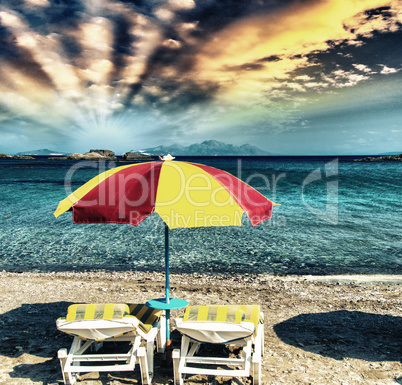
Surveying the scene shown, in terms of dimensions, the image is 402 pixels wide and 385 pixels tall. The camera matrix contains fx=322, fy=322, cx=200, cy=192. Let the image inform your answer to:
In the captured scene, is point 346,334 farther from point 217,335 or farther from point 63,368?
point 63,368

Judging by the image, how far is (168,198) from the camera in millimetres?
3900

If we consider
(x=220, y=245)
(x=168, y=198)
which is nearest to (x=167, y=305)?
(x=168, y=198)

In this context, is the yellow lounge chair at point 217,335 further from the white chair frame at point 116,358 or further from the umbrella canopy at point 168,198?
the umbrella canopy at point 168,198

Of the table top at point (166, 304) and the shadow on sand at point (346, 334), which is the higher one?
the table top at point (166, 304)

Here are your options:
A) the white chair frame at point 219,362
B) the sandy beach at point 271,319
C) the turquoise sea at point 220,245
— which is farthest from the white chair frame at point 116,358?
the turquoise sea at point 220,245

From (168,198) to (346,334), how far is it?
5000 mm

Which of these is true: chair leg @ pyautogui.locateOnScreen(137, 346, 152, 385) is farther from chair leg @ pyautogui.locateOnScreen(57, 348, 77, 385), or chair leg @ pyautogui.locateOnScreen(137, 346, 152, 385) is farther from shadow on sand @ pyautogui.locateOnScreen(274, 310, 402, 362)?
shadow on sand @ pyautogui.locateOnScreen(274, 310, 402, 362)

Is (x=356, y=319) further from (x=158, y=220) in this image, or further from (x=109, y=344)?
(x=158, y=220)

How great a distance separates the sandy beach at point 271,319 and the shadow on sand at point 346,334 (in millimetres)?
17

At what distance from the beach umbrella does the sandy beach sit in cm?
265

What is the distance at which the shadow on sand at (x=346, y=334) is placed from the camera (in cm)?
569

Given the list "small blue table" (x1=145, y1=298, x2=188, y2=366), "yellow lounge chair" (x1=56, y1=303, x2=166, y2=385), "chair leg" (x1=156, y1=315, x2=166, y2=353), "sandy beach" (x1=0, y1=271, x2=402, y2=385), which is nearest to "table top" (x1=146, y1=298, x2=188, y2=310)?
"small blue table" (x1=145, y1=298, x2=188, y2=366)

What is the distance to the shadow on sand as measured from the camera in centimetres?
569

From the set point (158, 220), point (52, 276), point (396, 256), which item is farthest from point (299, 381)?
point (158, 220)
